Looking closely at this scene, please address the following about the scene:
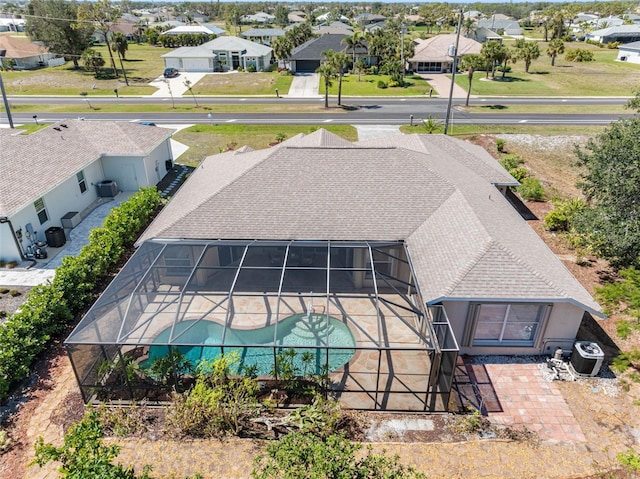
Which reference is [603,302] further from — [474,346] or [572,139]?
[572,139]

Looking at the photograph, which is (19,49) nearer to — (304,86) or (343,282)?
(304,86)

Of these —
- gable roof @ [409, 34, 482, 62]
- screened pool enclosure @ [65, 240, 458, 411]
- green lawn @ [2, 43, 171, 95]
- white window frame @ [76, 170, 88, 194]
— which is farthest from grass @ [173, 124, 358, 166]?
gable roof @ [409, 34, 482, 62]

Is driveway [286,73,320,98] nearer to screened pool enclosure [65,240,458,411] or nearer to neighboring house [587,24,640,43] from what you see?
screened pool enclosure [65,240,458,411]

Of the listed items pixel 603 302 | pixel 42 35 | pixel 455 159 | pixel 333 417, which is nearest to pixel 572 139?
pixel 455 159

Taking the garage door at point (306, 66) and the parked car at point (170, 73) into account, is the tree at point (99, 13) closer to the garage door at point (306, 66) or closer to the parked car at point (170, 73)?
the parked car at point (170, 73)

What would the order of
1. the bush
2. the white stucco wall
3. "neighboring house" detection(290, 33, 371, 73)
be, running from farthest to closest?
"neighboring house" detection(290, 33, 371, 73) → the bush → the white stucco wall

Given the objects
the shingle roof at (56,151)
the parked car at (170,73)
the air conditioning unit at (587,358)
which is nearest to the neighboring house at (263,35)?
the parked car at (170,73)
